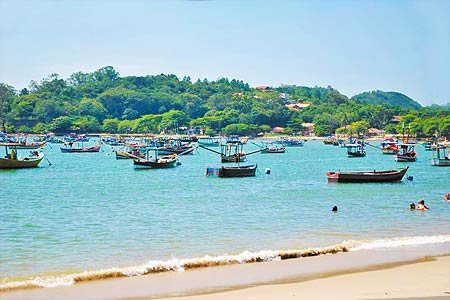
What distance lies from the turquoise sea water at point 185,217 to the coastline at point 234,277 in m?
2.13

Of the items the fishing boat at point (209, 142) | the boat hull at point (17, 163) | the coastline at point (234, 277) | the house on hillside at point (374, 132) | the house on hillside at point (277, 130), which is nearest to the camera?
the coastline at point (234, 277)

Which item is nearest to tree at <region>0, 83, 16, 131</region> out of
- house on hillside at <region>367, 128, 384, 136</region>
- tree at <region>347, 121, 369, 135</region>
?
tree at <region>347, 121, 369, 135</region>

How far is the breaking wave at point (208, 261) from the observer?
15.3 m

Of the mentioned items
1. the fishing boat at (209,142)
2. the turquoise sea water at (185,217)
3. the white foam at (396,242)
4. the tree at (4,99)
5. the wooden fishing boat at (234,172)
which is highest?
the tree at (4,99)

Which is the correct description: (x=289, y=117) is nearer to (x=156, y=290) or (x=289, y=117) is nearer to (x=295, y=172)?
(x=295, y=172)

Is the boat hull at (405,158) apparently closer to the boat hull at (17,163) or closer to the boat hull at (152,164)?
the boat hull at (152,164)

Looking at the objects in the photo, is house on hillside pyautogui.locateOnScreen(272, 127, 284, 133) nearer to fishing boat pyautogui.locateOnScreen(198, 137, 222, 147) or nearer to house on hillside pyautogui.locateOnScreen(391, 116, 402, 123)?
house on hillside pyautogui.locateOnScreen(391, 116, 402, 123)

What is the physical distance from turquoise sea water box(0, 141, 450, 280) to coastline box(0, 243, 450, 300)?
6.99 ft

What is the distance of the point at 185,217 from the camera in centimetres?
2742

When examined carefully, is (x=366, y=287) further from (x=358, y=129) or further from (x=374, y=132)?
(x=374, y=132)

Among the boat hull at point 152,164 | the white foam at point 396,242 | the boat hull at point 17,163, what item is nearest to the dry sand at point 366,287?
the white foam at point 396,242

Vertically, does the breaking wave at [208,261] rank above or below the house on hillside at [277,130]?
below

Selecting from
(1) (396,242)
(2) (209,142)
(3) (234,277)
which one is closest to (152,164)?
(1) (396,242)

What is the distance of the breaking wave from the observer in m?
15.3
